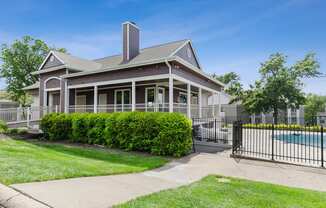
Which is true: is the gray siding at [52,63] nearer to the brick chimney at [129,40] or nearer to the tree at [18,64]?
the brick chimney at [129,40]

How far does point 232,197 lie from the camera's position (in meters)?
4.79

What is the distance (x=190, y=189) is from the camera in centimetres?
527

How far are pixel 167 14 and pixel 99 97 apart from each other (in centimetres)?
974

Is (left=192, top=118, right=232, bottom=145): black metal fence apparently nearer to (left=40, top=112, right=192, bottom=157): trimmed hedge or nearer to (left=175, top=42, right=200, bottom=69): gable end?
(left=40, top=112, right=192, bottom=157): trimmed hedge

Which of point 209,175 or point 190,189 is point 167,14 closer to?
point 209,175

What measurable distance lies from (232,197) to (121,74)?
1103cm

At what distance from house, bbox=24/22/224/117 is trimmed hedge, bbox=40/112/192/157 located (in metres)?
2.09

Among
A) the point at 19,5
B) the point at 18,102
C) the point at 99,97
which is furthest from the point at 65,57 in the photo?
the point at 18,102

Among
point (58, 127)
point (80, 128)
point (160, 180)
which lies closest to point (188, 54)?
point (80, 128)

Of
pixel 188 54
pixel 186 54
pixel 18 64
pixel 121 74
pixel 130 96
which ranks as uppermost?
pixel 18 64

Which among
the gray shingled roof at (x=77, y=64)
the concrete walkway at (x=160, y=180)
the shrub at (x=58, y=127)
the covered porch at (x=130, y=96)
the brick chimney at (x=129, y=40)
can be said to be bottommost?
the concrete walkway at (x=160, y=180)

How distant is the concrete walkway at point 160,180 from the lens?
14.3 ft

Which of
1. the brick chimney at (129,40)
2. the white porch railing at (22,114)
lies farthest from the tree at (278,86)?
the white porch railing at (22,114)

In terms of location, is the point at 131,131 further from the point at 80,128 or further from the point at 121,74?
the point at 121,74
